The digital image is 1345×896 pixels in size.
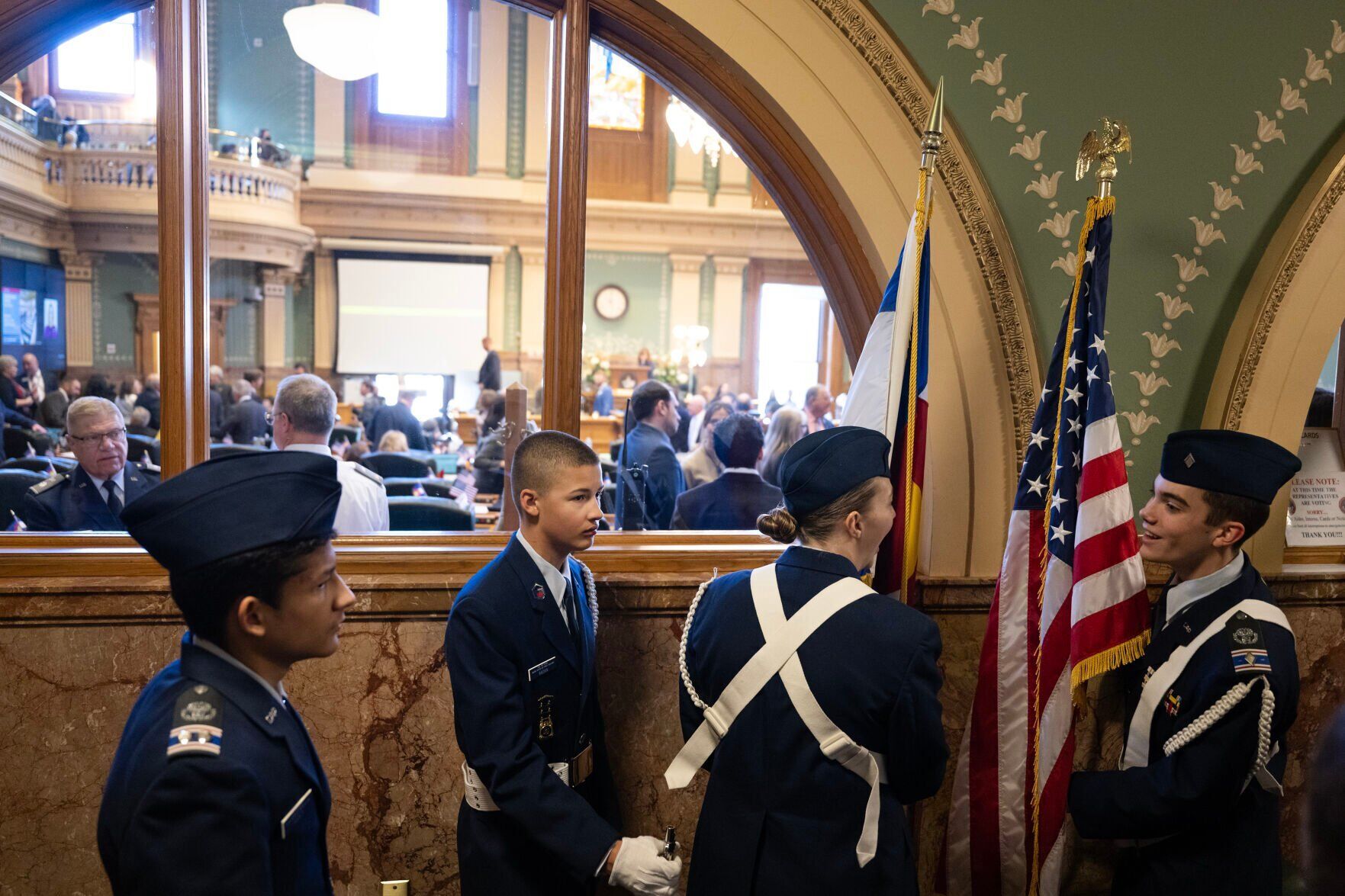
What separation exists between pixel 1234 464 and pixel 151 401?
827 cm

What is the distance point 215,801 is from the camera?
117 centimetres

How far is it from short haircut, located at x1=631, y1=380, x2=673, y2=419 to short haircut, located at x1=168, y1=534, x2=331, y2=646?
304 cm

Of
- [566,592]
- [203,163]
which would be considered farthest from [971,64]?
[203,163]

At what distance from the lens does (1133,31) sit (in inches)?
108

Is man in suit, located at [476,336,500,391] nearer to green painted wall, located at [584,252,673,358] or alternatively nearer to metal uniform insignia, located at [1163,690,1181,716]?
green painted wall, located at [584,252,673,358]

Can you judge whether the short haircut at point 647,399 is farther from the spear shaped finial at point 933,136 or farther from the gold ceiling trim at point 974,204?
the spear shaped finial at point 933,136

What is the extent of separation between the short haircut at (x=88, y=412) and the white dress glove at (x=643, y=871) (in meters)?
2.30

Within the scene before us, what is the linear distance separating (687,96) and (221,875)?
231 cm

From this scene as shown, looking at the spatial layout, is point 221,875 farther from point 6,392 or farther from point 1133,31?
point 6,392

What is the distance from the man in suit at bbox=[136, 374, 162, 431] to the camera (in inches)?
300

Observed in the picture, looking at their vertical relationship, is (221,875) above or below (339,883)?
above

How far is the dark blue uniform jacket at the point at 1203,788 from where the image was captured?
204cm

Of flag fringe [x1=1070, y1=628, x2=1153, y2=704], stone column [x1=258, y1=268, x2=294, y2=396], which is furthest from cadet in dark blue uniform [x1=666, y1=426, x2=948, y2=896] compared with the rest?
stone column [x1=258, y1=268, x2=294, y2=396]

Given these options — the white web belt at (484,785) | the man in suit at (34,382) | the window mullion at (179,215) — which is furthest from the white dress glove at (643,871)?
the man in suit at (34,382)
